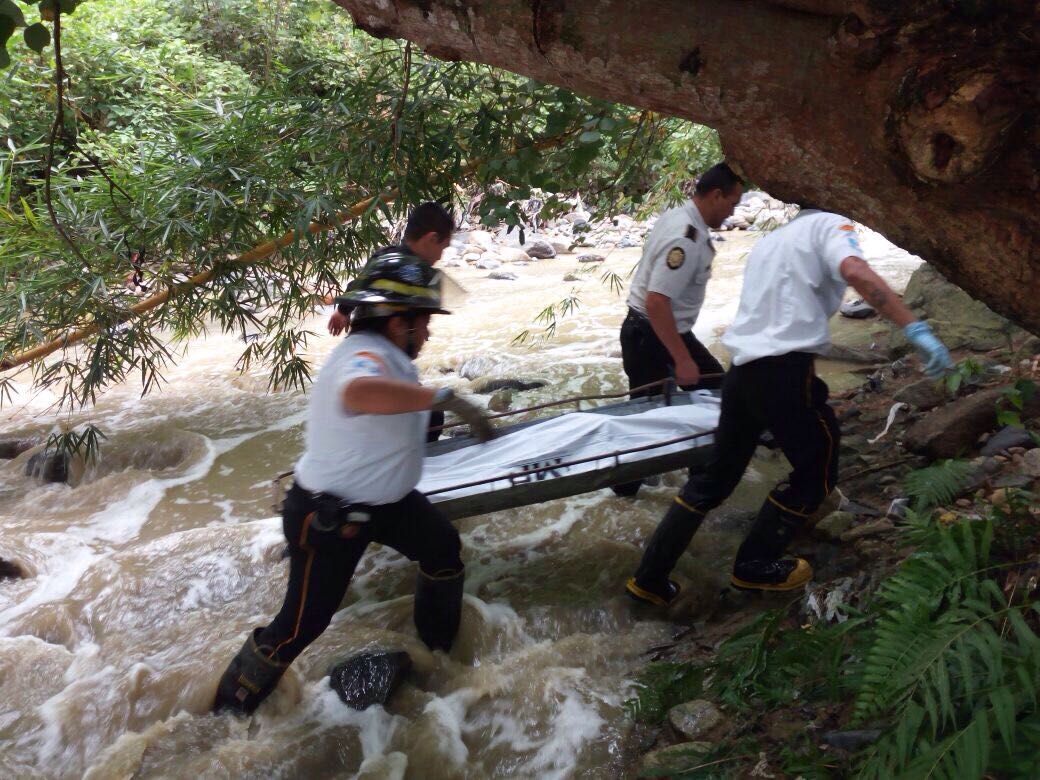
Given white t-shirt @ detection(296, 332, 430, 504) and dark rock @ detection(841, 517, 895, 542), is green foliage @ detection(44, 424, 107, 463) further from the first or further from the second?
dark rock @ detection(841, 517, 895, 542)

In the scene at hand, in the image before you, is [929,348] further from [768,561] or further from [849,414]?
[849,414]

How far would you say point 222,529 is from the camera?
499 centimetres

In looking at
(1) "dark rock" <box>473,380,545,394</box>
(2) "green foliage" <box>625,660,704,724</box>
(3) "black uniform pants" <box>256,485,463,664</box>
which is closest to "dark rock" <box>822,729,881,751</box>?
(2) "green foliage" <box>625,660,704,724</box>

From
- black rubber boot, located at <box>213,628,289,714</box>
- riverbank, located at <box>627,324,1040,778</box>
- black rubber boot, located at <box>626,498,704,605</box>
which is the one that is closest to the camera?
riverbank, located at <box>627,324,1040,778</box>

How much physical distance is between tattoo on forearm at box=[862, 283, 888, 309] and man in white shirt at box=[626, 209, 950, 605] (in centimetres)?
2

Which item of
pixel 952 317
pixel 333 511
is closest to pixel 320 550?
pixel 333 511

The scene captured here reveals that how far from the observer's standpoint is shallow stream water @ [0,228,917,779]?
9.71ft

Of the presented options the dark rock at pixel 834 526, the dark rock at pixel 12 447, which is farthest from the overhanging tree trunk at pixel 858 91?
the dark rock at pixel 12 447

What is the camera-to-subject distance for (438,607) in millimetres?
3275

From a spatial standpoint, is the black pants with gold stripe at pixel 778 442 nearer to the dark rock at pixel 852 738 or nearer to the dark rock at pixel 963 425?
the dark rock at pixel 852 738

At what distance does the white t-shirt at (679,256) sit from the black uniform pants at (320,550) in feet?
5.34

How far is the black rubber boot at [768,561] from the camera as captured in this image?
321 cm

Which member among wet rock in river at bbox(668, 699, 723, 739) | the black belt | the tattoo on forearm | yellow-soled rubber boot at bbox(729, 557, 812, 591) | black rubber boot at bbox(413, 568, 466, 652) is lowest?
black rubber boot at bbox(413, 568, 466, 652)

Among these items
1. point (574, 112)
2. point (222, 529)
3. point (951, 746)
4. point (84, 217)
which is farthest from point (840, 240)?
point (84, 217)
